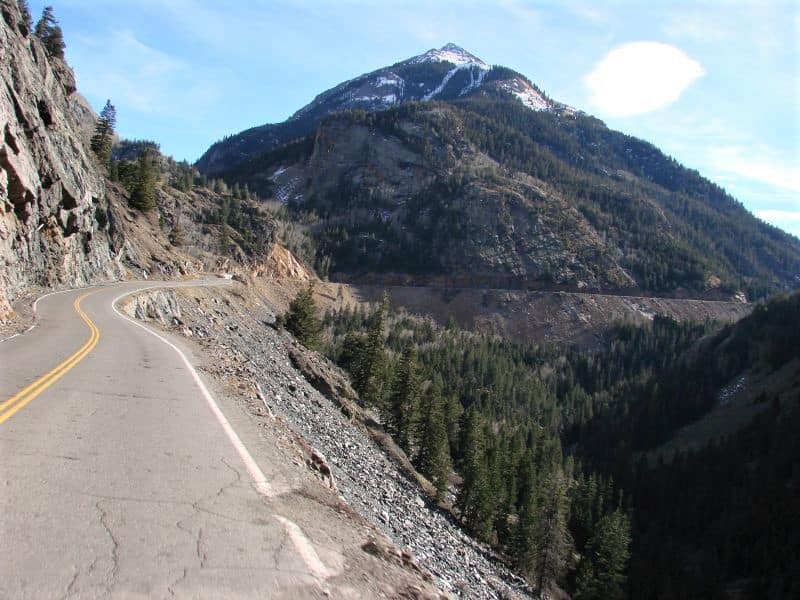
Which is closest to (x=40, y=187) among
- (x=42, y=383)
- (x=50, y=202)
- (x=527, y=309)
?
(x=50, y=202)

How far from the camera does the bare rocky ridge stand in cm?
1631

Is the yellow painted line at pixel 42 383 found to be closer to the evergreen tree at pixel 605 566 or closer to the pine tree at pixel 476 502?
the pine tree at pixel 476 502

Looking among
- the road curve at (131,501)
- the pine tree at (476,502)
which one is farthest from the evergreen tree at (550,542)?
the road curve at (131,501)

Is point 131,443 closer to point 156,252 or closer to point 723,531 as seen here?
point 156,252

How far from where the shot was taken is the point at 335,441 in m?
21.9

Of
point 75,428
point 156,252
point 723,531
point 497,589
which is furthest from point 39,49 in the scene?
point 723,531

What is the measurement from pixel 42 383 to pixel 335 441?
12993 millimetres

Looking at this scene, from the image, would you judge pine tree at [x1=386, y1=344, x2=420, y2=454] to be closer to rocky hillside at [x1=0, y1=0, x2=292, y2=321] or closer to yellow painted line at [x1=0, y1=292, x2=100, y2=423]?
rocky hillside at [x1=0, y1=0, x2=292, y2=321]

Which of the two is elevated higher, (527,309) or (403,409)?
(527,309)

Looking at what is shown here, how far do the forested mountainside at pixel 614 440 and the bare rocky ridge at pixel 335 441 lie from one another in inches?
406

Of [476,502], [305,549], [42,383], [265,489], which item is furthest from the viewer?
[476,502]

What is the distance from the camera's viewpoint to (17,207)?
997 inches

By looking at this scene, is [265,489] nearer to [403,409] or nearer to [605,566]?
[403,409]

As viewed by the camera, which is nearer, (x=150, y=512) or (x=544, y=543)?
(x=150, y=512)
